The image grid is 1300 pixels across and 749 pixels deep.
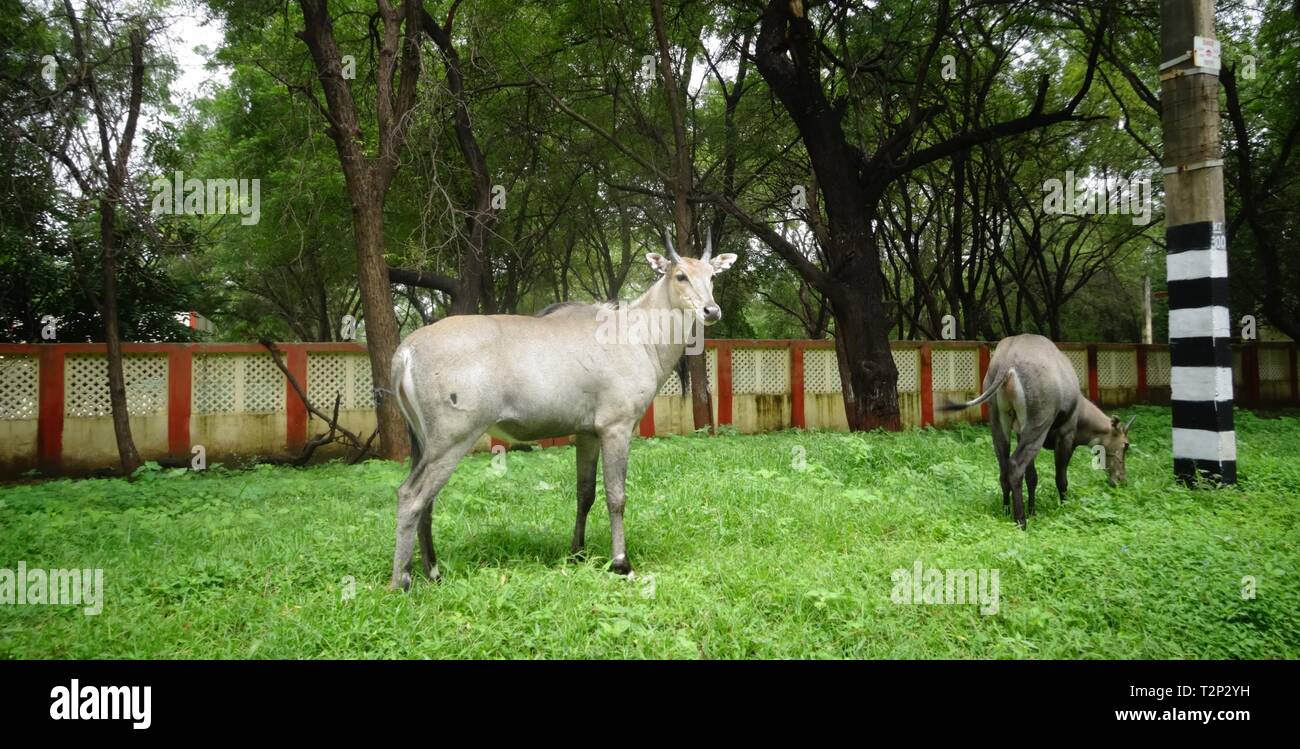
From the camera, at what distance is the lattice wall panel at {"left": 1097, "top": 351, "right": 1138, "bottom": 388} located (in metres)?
18.9

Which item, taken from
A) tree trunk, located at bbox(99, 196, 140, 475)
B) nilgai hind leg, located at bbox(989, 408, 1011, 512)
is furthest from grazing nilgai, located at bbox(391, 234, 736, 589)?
tree trunk, located at bbox(99, 196, 140, 475)

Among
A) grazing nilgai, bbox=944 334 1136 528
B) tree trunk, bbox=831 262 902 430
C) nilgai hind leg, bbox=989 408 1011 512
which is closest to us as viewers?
grazing nilgai, bbox=944 334 1136 528

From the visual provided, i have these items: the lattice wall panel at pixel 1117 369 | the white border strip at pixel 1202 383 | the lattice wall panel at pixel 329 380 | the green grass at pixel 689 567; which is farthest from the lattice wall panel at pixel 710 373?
the lattice wall panel at pixel 1117 369

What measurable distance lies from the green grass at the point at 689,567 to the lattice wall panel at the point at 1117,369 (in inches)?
473

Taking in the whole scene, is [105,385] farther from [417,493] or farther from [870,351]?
[870,351]

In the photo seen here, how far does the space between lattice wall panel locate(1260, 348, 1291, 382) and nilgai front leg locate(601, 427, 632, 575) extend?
75.3 feet

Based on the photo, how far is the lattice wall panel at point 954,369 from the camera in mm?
16500

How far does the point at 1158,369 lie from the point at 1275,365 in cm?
399

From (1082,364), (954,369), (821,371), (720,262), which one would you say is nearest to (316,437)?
(720,262)

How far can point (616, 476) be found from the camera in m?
4.93

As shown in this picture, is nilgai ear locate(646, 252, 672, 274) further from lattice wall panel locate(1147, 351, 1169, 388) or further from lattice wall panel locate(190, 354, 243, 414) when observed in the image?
lattice wall panel locate(1147, 351, 1169, 388)

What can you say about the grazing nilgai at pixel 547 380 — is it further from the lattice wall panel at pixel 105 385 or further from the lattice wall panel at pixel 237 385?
the lattice wall panel at pixel 105 385

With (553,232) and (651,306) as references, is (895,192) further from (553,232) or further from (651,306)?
(651,306)
